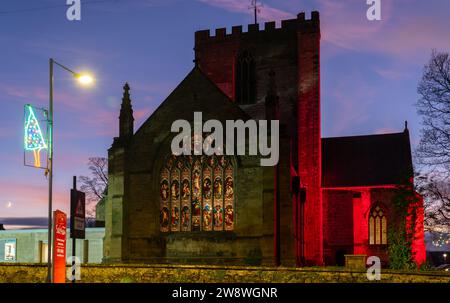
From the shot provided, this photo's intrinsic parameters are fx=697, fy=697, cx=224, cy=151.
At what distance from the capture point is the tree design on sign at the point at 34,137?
24359mm

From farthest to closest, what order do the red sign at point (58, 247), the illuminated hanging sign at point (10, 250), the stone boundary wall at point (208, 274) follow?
the illuminated hanging sign at point (10, 250) < the stone boundary wall at point (208, 274) < the red sign at point (58, 247)

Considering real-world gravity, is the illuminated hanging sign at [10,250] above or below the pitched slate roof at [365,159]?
below

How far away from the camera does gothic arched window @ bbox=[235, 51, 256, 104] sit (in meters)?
48.4

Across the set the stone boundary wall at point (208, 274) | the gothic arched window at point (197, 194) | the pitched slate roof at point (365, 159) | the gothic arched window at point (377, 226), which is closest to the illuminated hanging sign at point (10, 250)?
the gothic arched window at point (197, 194)

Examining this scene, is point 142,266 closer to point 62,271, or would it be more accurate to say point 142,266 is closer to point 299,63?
point 62,271

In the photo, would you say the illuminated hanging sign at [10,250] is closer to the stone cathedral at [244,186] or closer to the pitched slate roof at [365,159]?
the stone cathedral at [244,186]

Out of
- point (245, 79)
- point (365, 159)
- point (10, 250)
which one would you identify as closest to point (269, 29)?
point (245, 79)

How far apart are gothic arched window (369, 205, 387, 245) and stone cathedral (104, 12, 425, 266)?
0.07 meters

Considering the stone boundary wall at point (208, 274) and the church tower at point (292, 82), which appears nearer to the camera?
the stone boundary wall at point (208, 274)

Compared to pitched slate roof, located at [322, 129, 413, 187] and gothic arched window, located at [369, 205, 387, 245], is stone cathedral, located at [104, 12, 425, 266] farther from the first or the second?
pitched slate roof, located at [322, 129, 413, 187]

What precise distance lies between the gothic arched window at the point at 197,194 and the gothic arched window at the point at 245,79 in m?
10.5

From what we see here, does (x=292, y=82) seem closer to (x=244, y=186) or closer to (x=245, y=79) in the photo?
(x=245, y=79)
